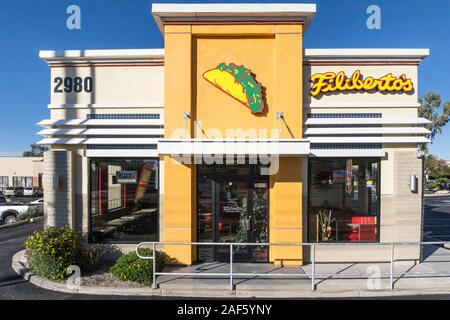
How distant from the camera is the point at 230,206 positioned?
8.56 metres

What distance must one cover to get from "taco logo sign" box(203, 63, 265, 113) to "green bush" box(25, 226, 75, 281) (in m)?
5.31

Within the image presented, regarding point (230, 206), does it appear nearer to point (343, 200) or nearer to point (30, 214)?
point (343, 200)

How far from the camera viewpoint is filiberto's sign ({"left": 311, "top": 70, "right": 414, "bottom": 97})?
27.9 ft

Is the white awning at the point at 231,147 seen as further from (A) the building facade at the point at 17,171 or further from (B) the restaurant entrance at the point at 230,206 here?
(A) the building facade at the point at 17,171

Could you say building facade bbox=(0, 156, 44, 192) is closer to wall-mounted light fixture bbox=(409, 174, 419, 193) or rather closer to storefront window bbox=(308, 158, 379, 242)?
storefront window bbox=(308, 158, 379, 242)

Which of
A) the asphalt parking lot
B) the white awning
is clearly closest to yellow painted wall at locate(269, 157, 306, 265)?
the white awning

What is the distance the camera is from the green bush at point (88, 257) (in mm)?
7482

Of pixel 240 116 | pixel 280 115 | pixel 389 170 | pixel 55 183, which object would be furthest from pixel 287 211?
pixel 55 183

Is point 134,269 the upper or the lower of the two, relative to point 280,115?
lower

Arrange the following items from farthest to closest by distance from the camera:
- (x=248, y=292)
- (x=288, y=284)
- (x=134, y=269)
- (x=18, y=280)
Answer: (x=18, y=280) < (x=134, y=269) < (x=288, y=284) < (x=248, y=292)

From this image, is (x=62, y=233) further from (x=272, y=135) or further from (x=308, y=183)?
(x=308, y=183)

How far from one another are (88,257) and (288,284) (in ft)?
15.7

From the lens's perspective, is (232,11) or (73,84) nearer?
(232,11)
